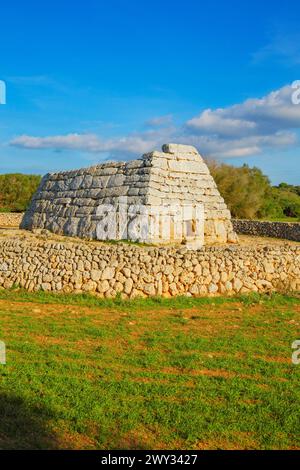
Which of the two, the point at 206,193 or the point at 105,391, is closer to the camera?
the point at 105,391

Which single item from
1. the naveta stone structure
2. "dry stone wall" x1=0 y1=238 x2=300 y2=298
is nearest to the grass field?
"dry stone wall" x1=0 y1=238 x2=300 y2=298

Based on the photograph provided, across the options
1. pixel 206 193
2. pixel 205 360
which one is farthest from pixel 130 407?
pixel 206 193

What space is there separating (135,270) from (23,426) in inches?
251

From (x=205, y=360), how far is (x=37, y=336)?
112 inches

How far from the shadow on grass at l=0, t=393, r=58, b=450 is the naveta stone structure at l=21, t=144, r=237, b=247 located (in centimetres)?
858

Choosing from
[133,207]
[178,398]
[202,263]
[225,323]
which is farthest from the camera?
[133,207]

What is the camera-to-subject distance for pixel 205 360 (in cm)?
674

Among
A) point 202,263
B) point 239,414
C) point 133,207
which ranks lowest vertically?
point 239,414

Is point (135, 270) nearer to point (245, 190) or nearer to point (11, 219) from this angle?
point (11, 219)

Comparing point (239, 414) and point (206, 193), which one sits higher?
point (206, 193)

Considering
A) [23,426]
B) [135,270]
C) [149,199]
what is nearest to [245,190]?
[149,199]

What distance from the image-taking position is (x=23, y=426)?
4.47 m

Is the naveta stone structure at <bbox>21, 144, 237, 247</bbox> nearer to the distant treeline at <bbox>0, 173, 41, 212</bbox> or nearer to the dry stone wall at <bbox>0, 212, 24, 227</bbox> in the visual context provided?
the dry stone wall at <bbox>0, 212, 24, 227</bbox>

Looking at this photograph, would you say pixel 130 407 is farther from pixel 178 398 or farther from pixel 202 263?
pixel 202 263
